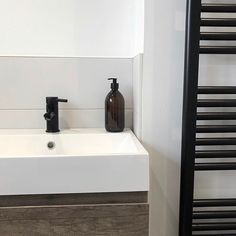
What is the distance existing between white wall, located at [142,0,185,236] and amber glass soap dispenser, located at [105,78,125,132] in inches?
4.6

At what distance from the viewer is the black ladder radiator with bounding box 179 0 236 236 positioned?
2.91 ft

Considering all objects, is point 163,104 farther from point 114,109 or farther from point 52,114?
point 52,114

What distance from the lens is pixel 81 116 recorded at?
3.71 ft

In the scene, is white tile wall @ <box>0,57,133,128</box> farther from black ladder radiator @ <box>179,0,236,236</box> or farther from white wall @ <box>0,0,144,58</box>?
black ladder radiator @ <box>179,0,236,236</box>

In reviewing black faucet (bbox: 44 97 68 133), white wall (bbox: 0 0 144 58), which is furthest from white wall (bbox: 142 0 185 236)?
black faucet (bbox: 44 97 68 133)

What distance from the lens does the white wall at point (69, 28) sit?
Result: 1099 mm

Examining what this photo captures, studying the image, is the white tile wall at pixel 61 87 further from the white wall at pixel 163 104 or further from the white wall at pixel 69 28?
the white wall at pixel 163 104

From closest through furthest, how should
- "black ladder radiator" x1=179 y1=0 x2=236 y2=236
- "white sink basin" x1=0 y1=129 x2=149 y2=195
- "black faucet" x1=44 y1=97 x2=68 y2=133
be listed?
"white sink basin" x1=0 y1=129 x2=149 y2=195 → "black ladder radiator" x1=179 y1=0 x2=236 y2=236 → "black faucet" x1=44 y1=97 x2=68 y2=133

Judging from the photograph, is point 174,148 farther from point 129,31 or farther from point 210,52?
point 129,31

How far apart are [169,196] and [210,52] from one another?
1.61 feet

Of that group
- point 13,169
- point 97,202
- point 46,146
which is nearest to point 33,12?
point 46,146

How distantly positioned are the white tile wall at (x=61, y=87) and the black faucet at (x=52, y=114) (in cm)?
9

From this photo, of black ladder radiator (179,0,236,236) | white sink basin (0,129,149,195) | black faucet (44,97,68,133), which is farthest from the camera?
black faucet (44,97,68,133)

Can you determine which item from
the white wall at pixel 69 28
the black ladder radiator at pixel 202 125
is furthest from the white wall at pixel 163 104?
the white wall at pixel 69 28
